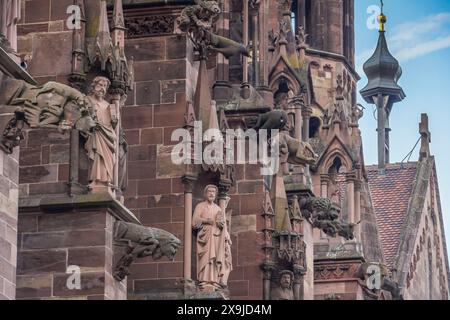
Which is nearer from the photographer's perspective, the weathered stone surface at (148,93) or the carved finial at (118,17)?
the carved finial at (118,17)

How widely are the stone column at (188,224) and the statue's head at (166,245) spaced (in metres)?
3.65

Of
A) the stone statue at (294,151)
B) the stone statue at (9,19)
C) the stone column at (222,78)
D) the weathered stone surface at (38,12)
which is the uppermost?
the stone column at (222,78)

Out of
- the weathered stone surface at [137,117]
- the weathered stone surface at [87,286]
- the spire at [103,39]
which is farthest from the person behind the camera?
the weathered stone surface at [137,117]

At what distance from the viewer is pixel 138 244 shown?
149 ft

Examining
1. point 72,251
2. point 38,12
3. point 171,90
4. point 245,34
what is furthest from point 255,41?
point 72,251

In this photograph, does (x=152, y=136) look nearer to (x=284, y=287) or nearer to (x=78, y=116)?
(x=284, y=287)

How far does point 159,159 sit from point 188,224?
1.48 meters

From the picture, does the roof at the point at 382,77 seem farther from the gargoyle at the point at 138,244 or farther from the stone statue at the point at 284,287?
the gargoyle at the point at 138,244

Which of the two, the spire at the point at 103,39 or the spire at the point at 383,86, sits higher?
the spire at the point at 383,86

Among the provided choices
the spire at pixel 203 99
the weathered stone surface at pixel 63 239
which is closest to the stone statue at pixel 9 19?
the weathered stone surface at pixel 63 239

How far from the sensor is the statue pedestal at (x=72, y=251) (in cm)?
4478

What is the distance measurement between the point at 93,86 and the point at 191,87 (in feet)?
18.2

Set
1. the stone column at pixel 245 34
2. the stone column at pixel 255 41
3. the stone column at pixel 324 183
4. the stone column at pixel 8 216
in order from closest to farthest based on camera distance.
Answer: the stone column at pixel 8 216 < the stone column at pixel 245 34 < the stone column at pixel 255 41 < the stone column at pixel 324 183
